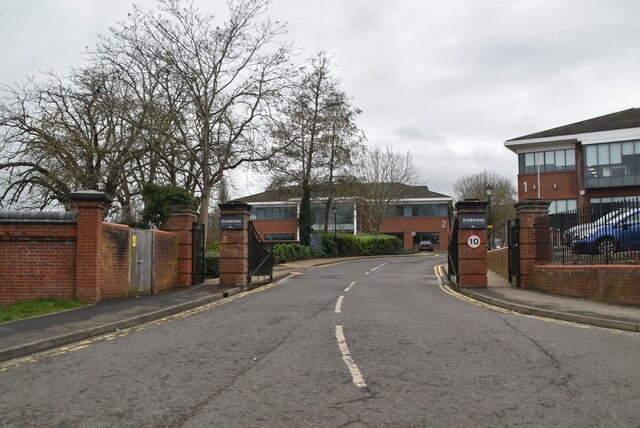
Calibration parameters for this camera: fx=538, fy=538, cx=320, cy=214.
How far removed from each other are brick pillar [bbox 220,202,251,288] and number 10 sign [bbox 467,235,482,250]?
292 inches

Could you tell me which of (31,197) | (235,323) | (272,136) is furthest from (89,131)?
(235,323)

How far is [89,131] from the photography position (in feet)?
94.5

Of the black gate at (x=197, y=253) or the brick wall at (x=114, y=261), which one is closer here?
the brick wall at (x=114, y=261)

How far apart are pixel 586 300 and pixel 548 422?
33.5ft

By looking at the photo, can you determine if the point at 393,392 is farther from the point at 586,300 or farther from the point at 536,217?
A: the point at 536,217

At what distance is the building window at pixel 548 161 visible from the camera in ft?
148

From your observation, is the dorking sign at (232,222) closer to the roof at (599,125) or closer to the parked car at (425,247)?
the roof at (599,125)

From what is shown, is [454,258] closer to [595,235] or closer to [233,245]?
[595,235]

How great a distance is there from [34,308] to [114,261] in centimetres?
264

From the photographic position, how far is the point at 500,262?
24.5m

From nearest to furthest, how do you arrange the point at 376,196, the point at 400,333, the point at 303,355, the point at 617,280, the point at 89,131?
the point at 303,355, the point at 400,333, the point at 617,280, the point at 89,131, the point at 376,196

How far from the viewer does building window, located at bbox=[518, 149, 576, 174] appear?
45.0 m

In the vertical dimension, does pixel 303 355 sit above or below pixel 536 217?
below

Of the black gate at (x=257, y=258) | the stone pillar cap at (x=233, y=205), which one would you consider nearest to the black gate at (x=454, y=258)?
the black gate at (x=257, y=258)
